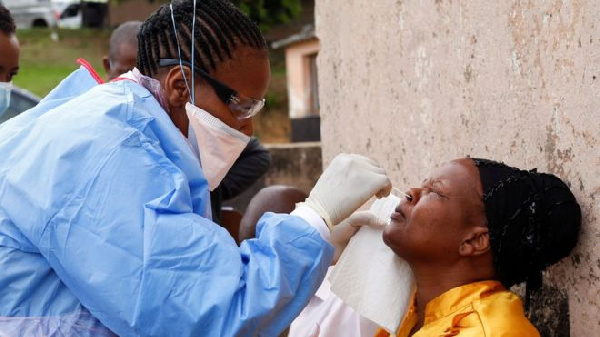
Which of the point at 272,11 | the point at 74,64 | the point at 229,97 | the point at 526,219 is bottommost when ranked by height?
the point at 74,64

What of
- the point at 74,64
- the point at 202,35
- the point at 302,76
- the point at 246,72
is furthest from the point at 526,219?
the point at 74,64

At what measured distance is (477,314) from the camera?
7.80 ft

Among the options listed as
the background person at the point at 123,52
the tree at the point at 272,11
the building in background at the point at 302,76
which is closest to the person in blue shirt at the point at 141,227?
the background person at the point at 123,52

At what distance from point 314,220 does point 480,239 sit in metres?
0.50

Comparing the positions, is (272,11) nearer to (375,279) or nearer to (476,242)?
(375,279)

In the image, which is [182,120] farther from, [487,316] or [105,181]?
[487,316]

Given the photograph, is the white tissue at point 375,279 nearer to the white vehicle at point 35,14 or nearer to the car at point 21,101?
the car at point 21,101

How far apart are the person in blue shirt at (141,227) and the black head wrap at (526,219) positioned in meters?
0.42

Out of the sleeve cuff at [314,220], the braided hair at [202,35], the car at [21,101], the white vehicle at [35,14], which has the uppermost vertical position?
the braided hair at [202,35]

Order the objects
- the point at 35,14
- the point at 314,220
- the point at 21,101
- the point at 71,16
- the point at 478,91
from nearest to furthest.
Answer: the point at 314,220, the point at 478,91, the point at 21,101, the point at 35,14, the point at 71,16

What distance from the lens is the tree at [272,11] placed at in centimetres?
2066

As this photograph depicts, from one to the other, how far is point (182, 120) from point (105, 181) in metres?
0.37

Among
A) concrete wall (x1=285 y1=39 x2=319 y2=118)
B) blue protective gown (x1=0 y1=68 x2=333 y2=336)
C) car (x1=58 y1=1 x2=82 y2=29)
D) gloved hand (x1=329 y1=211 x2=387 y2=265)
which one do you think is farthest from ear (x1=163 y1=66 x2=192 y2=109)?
car (x1=58 y1=1 x2=82 y2=29)

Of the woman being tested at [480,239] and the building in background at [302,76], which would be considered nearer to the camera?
the woman being tested at [480,239]
